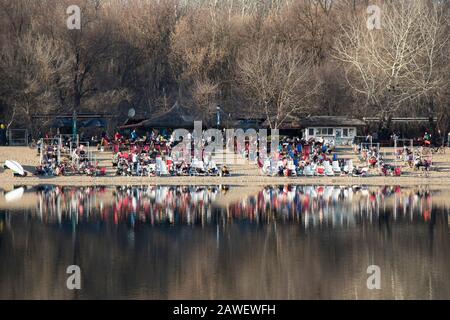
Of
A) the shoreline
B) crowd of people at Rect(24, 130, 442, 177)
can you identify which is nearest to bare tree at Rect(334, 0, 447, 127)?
crowd of people at Rect(24, 130, 442, 177)

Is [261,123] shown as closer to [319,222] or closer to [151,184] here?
[151,184]

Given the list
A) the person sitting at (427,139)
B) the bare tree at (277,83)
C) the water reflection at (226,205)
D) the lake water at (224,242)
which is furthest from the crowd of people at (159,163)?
the person sitting at (427,139)

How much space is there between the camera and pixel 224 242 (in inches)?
1409

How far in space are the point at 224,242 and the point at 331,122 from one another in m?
33.3

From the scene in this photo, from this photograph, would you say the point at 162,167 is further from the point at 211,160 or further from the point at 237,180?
the point at 237,180

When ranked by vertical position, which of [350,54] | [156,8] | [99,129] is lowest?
[99,129]

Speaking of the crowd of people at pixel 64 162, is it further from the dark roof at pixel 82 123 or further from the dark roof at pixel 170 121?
the dark roof at pixel 82 123

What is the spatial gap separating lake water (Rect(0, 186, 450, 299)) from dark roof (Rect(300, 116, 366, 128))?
16.3m

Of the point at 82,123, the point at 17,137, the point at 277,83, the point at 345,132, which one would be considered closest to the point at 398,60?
the point at 345,132

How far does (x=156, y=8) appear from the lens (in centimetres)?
8894

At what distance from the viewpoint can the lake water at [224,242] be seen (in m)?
28.7

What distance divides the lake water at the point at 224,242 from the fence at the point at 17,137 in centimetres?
1609

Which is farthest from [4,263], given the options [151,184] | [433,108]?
[433,108]

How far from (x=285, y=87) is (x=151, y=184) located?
19.5 m
